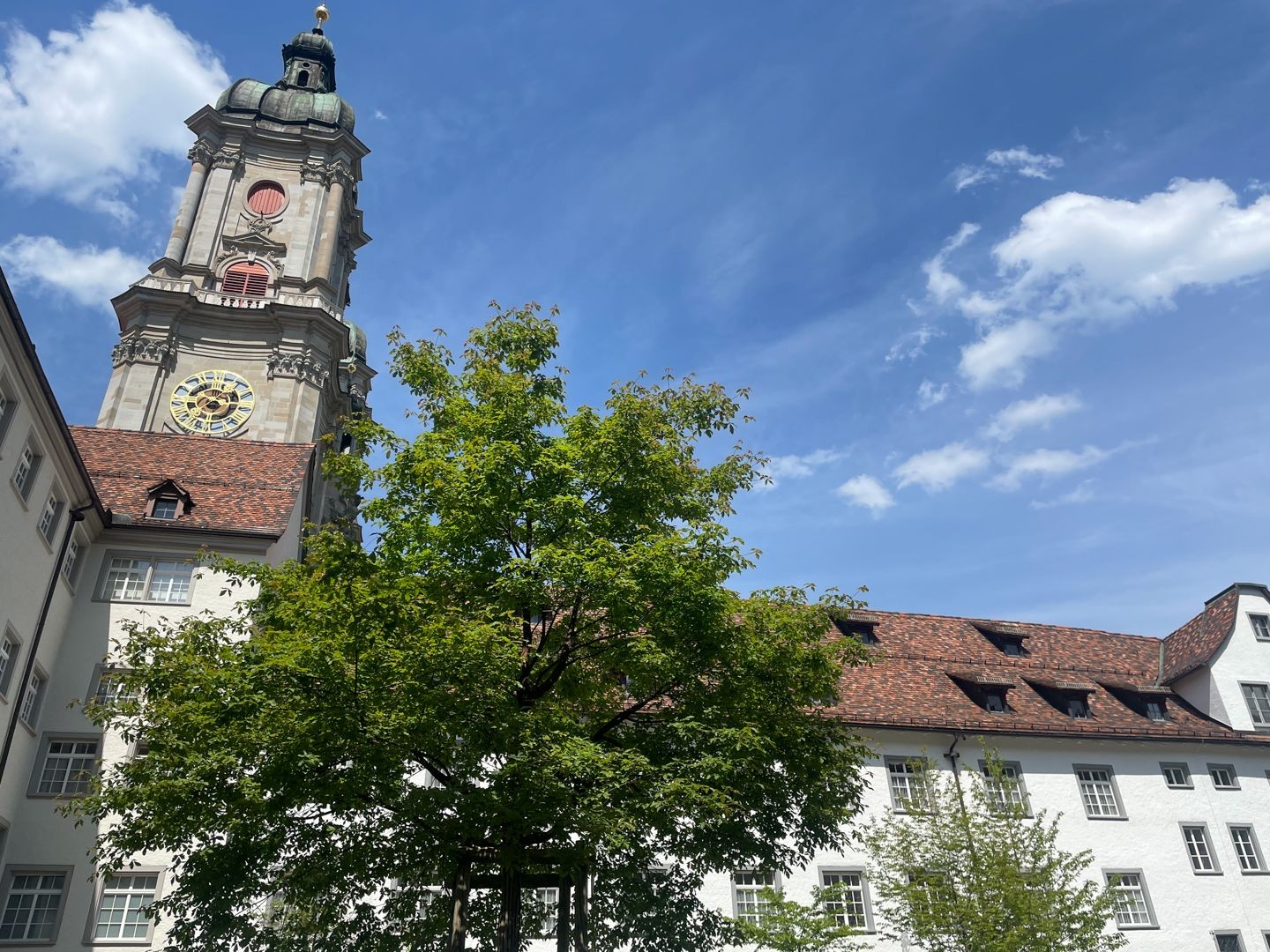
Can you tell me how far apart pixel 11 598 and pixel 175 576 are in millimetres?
5189

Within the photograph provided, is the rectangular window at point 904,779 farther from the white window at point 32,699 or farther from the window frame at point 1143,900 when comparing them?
the white window at point 32,699

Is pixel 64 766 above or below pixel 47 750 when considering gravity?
below

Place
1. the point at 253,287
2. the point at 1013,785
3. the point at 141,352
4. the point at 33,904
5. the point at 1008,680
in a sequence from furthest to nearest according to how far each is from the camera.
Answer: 1. the point at 253,287
2. the point at 141,352
3. the point at 1008,680
4. the point at 1013,785
5. the point at 33,904

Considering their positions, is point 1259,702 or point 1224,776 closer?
point 1224,776

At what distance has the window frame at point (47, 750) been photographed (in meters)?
24.0

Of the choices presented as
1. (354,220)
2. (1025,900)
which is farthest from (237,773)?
(354,220)

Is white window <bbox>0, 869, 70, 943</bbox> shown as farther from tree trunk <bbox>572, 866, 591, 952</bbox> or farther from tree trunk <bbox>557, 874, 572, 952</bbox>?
tree trunk <bbox>572, 866, 591, 952</bbox>

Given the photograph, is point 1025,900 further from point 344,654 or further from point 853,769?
point 344,654

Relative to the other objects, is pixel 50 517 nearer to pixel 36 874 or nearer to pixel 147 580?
pixel 147 580

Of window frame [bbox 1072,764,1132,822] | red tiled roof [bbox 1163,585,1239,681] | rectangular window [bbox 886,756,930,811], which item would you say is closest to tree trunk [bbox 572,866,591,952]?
rectangular window [bbox 886,756,930,811]

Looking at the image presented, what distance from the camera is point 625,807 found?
53.0 feet

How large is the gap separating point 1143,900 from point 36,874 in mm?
30005

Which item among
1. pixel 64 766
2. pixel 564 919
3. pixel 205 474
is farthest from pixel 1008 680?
pixel 64 766

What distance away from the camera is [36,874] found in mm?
23312
